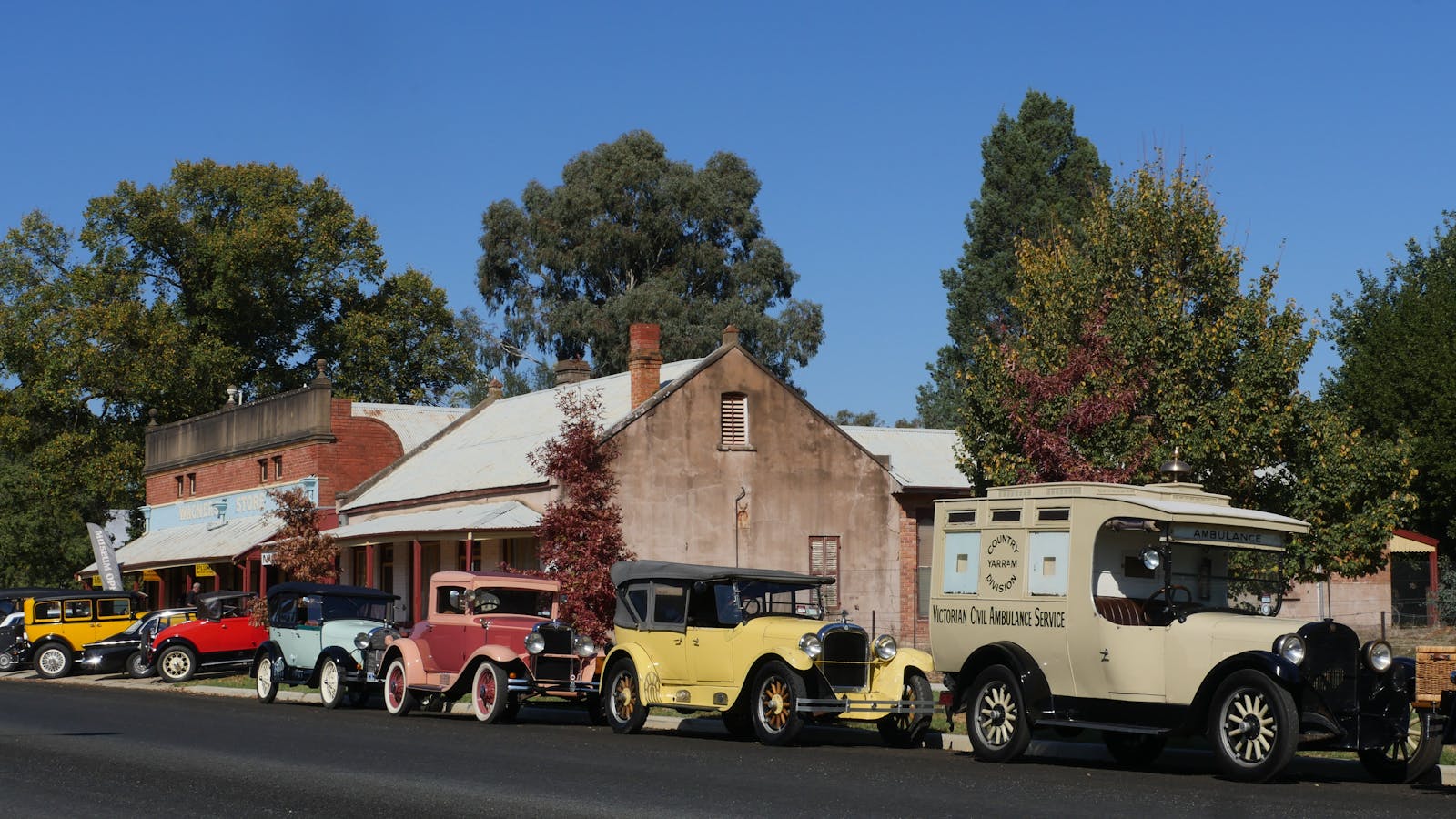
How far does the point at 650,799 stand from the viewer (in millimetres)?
12766

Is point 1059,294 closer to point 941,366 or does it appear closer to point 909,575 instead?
point 909,575

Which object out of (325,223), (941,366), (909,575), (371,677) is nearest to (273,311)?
(325,223)

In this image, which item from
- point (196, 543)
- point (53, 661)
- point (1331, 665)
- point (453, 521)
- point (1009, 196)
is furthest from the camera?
point (1009, 196)

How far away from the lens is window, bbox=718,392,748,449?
39.3 meters

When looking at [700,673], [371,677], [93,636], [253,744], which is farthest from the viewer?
[93,636]

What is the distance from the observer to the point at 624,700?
20594 mm

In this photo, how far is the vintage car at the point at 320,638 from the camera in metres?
26.2

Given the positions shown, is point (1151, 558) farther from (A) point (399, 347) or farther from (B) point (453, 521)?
(A) point (399, 347)

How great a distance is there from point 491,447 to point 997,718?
2859 cm

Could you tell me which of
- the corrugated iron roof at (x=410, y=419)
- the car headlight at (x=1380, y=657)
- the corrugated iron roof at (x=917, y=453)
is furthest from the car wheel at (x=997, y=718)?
the corrugated iron roof at (x=410, y=419)

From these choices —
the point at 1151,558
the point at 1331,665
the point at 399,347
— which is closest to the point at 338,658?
the point at 1151,558

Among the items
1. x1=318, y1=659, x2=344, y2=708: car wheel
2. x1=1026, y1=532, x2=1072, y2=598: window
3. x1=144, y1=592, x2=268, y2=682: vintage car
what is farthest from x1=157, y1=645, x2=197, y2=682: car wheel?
x1=1026, y1=532, x2=1072, y2=598: window

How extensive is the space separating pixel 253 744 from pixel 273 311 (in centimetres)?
4939

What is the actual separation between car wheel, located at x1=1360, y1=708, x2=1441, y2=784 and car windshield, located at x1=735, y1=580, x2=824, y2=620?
6984mm
